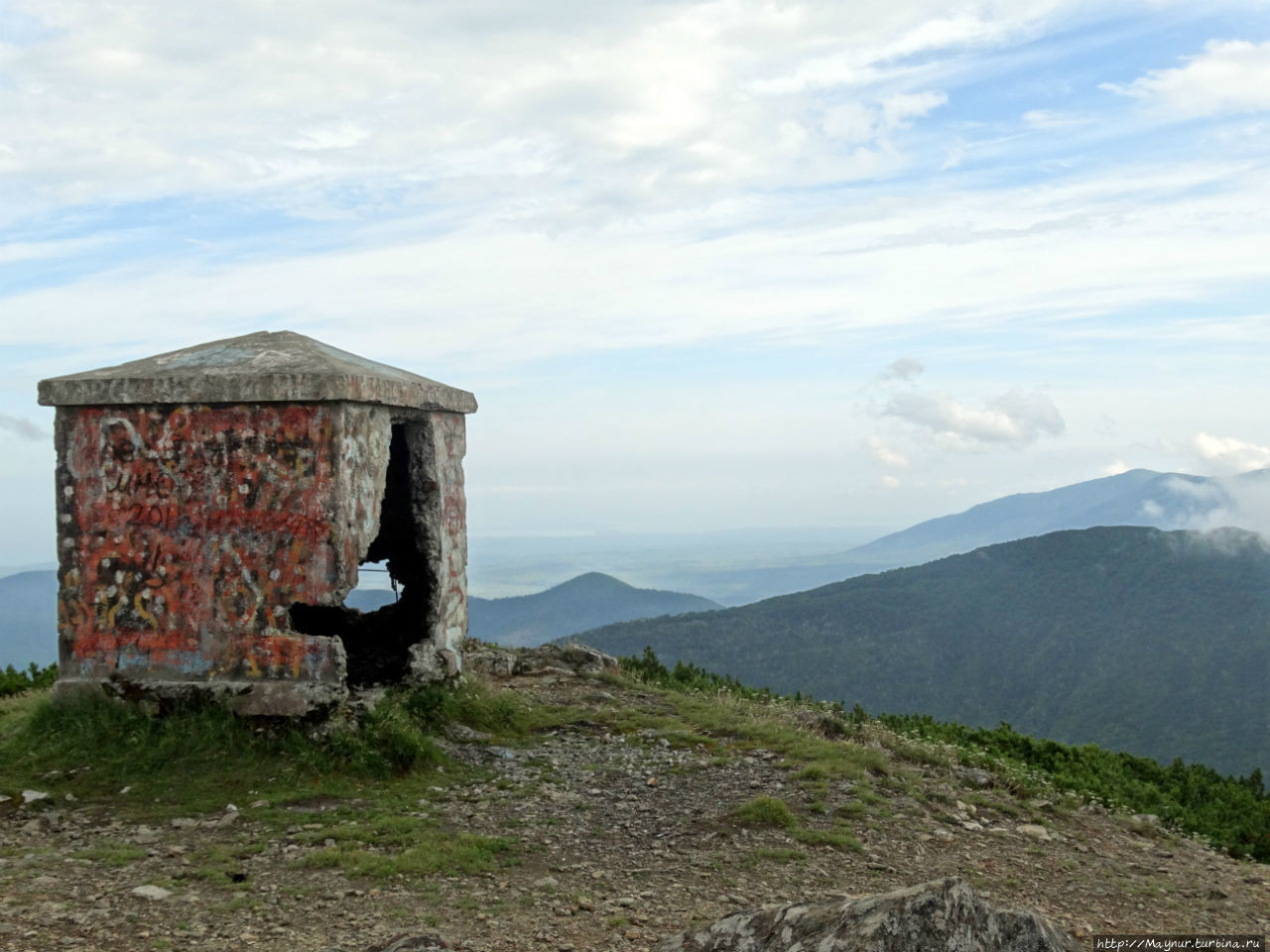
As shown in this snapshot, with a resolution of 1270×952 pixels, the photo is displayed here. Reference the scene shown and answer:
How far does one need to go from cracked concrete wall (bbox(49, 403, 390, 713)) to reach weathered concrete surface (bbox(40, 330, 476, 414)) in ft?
0.38

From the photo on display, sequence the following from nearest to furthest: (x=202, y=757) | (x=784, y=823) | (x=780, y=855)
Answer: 1. (x=780, y=855)
2. (x=784, y=823)
3. (x=202, y=757)

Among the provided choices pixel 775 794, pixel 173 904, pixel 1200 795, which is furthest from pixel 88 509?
pixel 1200 795

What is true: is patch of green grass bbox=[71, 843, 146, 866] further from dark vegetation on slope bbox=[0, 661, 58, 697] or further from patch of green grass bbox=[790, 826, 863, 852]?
dark vegetation on slope bbox=[0, 661, 58, 697]

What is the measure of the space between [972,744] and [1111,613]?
5350cm

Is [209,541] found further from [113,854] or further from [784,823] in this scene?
[784,823]

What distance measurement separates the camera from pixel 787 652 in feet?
177

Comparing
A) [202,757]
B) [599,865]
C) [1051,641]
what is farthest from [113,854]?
[1051,641]

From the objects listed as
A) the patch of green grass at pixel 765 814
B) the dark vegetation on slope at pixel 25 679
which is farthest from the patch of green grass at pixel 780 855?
the dark vegetation on slope at pixel 25 679

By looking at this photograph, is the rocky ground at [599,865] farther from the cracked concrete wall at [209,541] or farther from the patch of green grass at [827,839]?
the cracked concrete wall at [209,541]

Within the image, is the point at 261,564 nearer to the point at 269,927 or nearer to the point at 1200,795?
the point at 269,927

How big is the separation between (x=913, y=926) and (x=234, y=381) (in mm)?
6508

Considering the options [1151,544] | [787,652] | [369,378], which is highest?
[369,378]

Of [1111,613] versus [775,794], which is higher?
[775,794]

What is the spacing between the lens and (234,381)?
8.46 m
